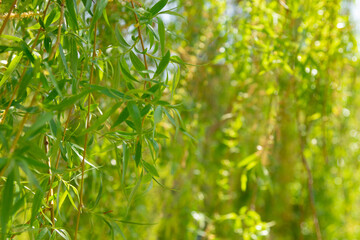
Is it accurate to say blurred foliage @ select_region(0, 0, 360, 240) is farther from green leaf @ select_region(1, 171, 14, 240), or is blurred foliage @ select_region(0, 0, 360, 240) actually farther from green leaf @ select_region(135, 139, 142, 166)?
green leaf @ select_region(1, 171, 14, 240)

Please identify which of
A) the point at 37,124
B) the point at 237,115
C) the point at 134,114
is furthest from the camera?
the point at 237,115

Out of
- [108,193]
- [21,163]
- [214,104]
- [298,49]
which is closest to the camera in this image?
[21,163]

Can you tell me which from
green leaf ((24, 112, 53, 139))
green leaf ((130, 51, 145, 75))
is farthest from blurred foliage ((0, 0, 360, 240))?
green leaf ((24, 112, 53, 139))

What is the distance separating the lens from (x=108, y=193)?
1.22 meters

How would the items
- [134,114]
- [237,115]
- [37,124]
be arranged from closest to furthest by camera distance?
[37,124] → [134,114] → [237,115]

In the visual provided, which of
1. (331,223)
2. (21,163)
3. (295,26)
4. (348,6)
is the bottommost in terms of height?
(331,223)

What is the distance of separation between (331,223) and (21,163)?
1900mm

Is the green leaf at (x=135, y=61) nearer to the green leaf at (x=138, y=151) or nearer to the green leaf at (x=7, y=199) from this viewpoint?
the green leaf at (x=138, y=151)

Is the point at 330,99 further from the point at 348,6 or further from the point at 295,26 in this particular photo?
the point at 348,6

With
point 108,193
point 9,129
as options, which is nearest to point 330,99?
point 108,193

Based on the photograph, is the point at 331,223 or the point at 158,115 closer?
the point at 158,115

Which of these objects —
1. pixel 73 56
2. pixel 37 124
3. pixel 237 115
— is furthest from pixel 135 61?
pixel 237 115

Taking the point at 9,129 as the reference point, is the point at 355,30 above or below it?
above

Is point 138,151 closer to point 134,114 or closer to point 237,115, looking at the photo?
point 134,114
